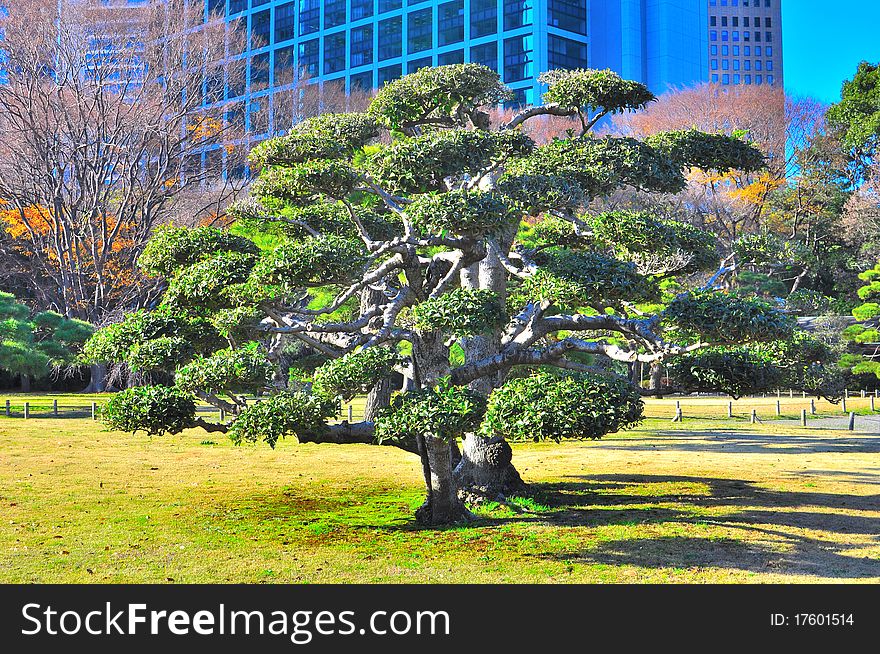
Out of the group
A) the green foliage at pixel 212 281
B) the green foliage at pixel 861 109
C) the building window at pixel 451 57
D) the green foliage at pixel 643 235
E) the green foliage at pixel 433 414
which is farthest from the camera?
the building window at pixel 451 57

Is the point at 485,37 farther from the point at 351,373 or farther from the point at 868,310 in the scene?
the point at 351,373

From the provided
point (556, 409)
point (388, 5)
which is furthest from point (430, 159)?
point (388, 5)

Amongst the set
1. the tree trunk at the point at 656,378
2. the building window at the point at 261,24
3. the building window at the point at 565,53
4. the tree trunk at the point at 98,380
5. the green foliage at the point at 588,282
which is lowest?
the tree trunk at the point at 656,378

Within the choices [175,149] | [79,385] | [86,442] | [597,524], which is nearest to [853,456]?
[597,524]

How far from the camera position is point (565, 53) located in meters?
59.1

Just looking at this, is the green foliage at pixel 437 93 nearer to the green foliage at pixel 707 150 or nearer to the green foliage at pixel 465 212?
the green foliage at pixel 707 150

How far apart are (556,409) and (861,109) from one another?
121 ft

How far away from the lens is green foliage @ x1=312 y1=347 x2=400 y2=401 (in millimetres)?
10211

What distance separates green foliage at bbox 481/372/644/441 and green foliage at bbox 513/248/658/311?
97cm

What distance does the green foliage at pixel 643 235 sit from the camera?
1120 cm

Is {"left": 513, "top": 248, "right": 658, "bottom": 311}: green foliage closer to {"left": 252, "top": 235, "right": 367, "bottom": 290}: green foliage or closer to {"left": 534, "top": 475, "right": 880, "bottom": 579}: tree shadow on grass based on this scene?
{"left": 252, "top": 235, "right": 367, "bottom": 290}: green foliage

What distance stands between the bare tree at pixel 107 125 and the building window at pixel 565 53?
1035 inches

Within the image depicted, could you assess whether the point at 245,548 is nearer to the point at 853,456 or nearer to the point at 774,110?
the point at 853,456

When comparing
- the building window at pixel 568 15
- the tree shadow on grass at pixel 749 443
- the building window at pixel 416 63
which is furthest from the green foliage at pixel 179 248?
the building window at pixel 416 63
